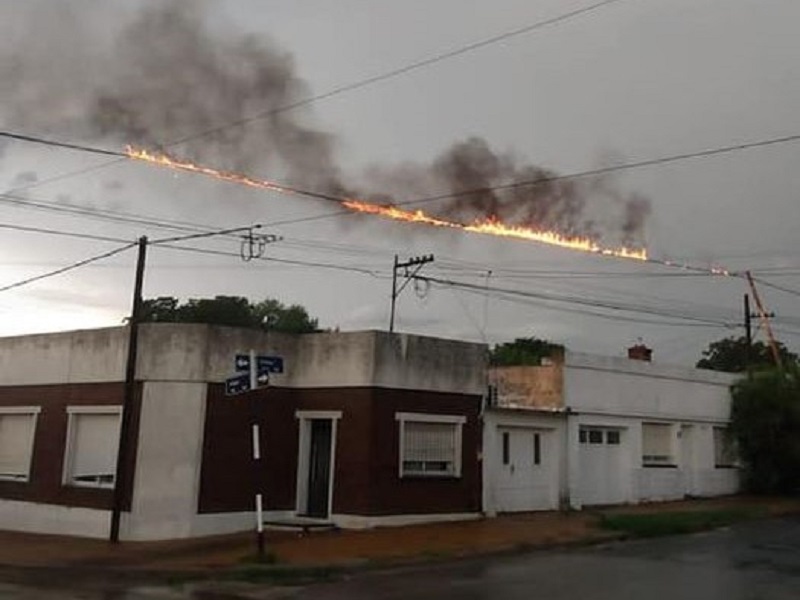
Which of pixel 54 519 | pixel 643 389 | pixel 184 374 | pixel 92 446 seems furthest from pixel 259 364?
pixel 643 389

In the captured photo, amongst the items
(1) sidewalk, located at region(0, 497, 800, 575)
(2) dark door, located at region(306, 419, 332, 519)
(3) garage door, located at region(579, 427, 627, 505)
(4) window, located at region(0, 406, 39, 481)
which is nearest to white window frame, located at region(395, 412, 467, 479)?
(1) sidewalk, located at region(0, 497, 800, 575)

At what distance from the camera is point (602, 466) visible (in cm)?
2952

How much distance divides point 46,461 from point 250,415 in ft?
18.8

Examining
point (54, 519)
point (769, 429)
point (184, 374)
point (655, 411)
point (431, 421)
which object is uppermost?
point (655, 411)

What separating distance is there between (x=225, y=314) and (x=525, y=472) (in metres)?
38.7

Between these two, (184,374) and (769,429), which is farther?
(769,429)

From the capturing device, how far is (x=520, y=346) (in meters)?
69.7

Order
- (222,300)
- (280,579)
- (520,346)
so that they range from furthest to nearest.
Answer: (520,346), (222,300), (280,579)

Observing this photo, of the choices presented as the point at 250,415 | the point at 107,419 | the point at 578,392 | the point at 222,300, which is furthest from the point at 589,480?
the point at 222,300

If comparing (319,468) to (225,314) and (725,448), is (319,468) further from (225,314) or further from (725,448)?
(225,314)

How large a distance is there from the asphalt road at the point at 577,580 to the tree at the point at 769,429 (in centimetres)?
1436

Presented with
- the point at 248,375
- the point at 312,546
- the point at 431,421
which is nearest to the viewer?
the point at 248,375

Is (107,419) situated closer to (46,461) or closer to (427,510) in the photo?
→ (46,461)

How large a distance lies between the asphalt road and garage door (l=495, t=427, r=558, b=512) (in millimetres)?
6820
